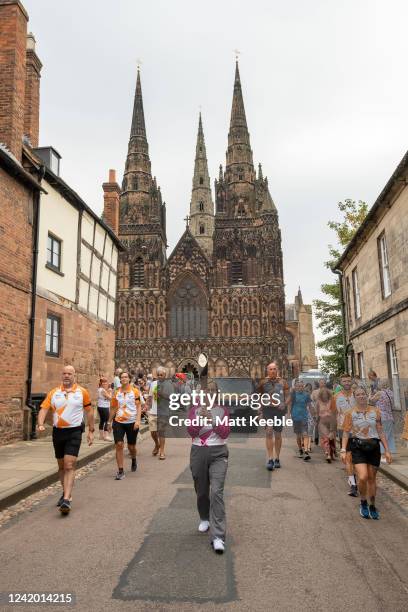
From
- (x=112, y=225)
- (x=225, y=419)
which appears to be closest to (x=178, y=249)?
(x=112, y=225)

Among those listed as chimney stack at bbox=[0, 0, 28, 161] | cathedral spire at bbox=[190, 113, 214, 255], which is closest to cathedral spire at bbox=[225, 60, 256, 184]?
cathedral spire at bbox=[190, 113, 214, 255]

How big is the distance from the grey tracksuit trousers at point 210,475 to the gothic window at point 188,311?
40005mm

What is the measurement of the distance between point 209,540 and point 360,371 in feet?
48.3

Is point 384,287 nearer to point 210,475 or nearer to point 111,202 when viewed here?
point 210,475

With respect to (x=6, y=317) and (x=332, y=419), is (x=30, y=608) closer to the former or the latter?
(x=332, y=419)

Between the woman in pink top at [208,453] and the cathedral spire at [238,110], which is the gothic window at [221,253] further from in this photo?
the woman in pink top at [208,453]

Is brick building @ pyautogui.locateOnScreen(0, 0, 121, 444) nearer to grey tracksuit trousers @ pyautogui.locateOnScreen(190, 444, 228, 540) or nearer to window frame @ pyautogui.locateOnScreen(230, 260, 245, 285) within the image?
grey tracksuit trousers @ pyautogui.locateOnScreen(190, 444, 228, 540)

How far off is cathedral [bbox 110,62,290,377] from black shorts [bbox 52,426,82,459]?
123 ft

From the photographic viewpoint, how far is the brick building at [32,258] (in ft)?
36.0

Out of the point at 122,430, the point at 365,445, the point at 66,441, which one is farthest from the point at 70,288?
the point at 365,445

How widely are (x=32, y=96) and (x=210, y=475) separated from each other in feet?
46.5

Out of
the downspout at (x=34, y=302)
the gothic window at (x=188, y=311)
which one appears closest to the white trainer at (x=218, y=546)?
the downspout at (x=34, y=302)

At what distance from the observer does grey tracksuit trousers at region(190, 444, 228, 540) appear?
15.2 feet

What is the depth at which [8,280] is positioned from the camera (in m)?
10.9
